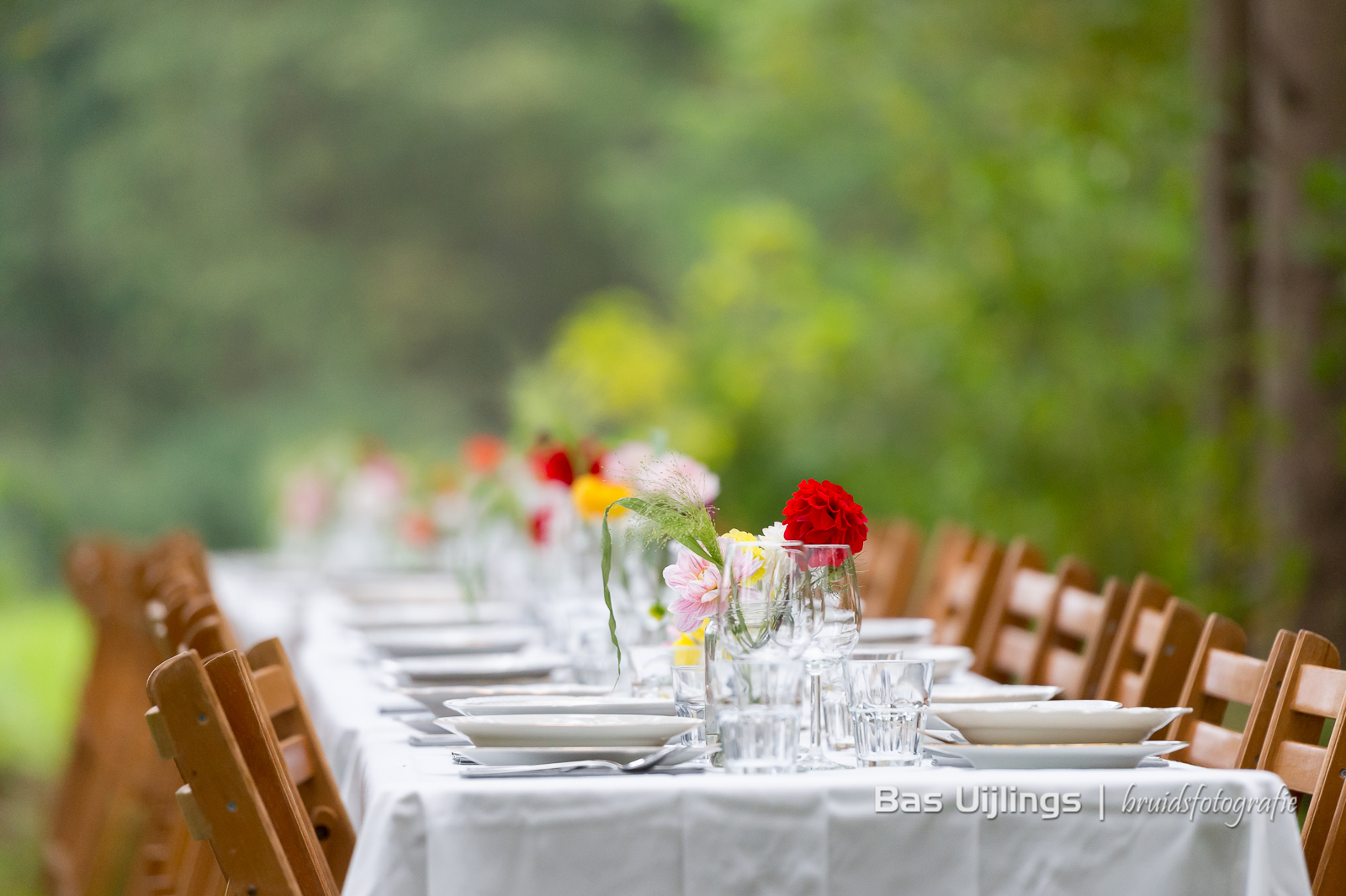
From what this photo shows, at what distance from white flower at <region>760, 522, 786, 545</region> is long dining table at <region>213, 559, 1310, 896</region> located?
Result: 0.27 meters

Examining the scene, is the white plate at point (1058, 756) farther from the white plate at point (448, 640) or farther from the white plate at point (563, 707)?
the white plate at point (448, 640)

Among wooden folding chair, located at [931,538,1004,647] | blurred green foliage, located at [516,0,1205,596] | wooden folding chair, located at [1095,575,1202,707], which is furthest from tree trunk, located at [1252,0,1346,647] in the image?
wooden folding chair, located at [1095,575,1202,707]

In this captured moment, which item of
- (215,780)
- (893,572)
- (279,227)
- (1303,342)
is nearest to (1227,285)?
(1303,342)

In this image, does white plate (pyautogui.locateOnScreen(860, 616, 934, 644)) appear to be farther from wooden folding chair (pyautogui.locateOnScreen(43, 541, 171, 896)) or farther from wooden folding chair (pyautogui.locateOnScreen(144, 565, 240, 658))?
wooden folding chair (pyautogui.locateOnScreen(43, 541, 171, 896))

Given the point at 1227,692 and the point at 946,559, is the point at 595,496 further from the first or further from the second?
the point at 946,559

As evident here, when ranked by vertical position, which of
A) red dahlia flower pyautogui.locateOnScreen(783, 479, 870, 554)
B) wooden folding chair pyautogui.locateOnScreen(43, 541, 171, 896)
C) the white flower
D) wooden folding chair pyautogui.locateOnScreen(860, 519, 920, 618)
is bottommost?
wooden folding chair pyautogui.locateOnScreen(43, 541, 171, 896)

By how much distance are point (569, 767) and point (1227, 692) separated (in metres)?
0.90

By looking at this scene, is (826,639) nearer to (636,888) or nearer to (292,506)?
(636,888)

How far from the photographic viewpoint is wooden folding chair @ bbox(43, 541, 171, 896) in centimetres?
358

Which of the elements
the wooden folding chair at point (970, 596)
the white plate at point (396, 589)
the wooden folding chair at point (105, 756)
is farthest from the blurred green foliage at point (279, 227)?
the wooden folding chair at point (970, 596)

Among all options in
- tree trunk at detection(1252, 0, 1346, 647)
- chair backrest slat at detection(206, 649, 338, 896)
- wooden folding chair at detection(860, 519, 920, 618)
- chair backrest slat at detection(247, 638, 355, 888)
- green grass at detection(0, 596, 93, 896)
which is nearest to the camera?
chair backrest slat at detection(206, 649, 338, 896)

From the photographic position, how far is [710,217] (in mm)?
10906

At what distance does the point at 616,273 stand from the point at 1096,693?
33.2 feet

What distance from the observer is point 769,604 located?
139cm
